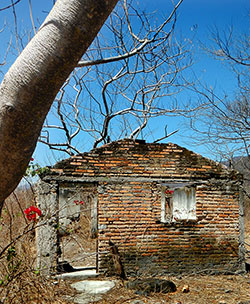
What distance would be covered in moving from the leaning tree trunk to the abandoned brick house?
7192 millimetres

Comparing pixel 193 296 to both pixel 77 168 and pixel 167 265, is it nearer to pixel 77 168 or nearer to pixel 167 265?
pixel 167 265

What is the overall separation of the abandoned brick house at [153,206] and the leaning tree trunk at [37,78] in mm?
7192

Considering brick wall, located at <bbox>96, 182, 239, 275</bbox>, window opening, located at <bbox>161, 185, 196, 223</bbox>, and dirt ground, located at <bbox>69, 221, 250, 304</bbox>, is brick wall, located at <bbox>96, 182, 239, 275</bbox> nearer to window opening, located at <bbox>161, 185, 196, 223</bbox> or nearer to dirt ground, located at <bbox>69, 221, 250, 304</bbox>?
window opening, located at <bbox>161, 185, 196, 223</bbox>

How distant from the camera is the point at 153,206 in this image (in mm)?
8625

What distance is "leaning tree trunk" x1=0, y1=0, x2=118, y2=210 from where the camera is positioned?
106 centimetres

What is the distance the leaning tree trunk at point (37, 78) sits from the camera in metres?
1.06

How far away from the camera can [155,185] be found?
8.71m

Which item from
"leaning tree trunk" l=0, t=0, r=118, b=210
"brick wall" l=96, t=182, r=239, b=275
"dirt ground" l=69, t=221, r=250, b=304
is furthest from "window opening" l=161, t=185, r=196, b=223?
"leaning tree trunk" l=0, t=0, r=118, b=210

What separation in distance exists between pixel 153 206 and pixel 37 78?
7.81 meters

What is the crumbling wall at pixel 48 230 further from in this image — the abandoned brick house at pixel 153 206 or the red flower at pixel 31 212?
the red flower at pixel 31 212

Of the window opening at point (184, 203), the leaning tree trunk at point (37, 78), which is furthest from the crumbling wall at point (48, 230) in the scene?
the leaning tree trunk at point (37, 78)

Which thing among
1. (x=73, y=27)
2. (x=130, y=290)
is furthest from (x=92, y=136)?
(x=73, y=27)

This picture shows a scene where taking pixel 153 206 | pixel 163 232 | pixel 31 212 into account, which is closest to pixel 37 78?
pixel 31 212

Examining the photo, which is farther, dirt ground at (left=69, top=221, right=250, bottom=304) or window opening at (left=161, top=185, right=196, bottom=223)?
window opening at (left=161, top=185, right=196, bottom=223)
